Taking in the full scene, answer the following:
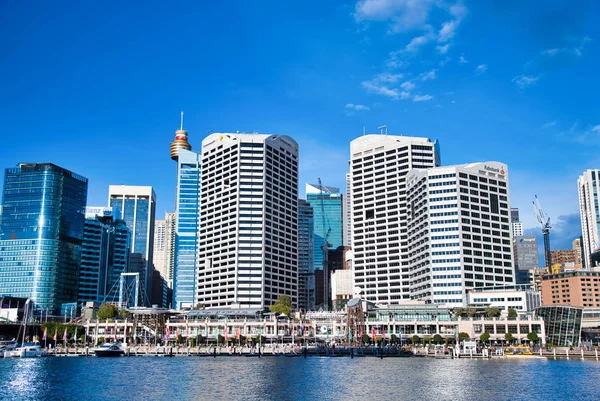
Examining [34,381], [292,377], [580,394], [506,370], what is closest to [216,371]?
[292,377]

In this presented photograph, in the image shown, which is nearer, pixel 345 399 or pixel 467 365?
pixel 345 399

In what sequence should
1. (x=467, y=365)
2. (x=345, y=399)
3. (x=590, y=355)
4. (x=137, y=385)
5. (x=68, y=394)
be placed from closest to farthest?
1. (x=345, y=399)
2. (x=68, y=394)
3. (x=137, y=385)
4. (x=467, y=365)
5. (x=590, y=355)

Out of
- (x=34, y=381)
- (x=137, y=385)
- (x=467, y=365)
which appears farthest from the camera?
(x=467, y=365)

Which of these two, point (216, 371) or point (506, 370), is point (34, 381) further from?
point (506, 370)

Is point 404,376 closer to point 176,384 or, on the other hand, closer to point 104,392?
point 176,384

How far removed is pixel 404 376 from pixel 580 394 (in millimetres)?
34395

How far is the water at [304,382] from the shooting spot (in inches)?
3816

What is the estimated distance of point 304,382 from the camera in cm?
11444

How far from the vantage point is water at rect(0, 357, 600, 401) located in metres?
96.9

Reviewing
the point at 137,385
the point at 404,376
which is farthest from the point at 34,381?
the point at 404,376

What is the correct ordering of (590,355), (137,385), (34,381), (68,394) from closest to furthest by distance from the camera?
(68,394), (137,385), (34,381), (590,355)

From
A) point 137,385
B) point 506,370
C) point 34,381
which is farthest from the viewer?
point 506,370

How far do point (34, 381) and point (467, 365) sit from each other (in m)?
95.7

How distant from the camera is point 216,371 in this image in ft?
455
